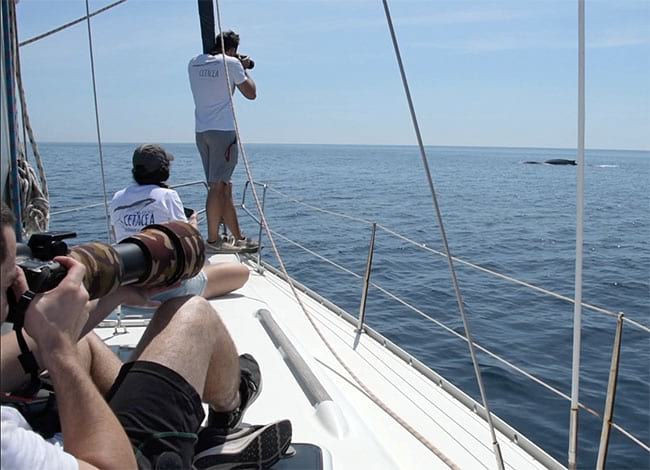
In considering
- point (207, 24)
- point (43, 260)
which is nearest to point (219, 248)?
point (207, 24)

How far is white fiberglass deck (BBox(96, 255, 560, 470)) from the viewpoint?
5.90 feet

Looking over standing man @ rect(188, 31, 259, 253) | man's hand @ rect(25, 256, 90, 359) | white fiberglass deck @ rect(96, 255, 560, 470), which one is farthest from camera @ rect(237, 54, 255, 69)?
man's hand @ rect(25, 256, 90, 359)

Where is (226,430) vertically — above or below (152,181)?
below

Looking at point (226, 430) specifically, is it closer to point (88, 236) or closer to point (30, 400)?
point (30, 400)

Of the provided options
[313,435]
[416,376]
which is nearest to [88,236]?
[416,376]

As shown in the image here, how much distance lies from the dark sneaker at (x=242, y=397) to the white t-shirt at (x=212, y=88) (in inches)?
86.0

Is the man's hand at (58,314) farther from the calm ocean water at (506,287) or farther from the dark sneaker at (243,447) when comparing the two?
the calm ocean water at (506,287)

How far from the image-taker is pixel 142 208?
2395 millimetres

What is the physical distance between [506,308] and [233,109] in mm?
3534

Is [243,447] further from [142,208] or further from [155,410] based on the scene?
[142,208]

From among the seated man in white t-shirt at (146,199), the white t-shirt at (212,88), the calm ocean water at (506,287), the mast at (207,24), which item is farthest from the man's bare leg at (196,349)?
the mast at (207,24)

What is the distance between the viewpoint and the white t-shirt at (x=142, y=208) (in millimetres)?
2389

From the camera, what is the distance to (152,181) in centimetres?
246

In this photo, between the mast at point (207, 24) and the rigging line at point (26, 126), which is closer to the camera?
the rigging line at point (26, 126)
